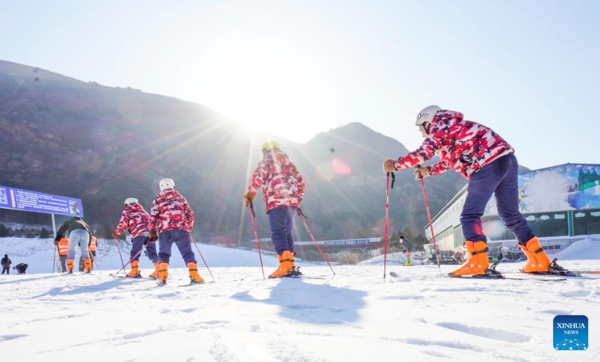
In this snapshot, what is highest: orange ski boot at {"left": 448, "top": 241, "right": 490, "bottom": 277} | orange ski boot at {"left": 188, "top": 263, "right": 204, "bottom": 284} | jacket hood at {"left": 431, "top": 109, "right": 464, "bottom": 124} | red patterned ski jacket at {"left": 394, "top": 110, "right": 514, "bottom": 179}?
jacket hood at {"left": 431, "top": 109, "right": 464, "bottom": 124}

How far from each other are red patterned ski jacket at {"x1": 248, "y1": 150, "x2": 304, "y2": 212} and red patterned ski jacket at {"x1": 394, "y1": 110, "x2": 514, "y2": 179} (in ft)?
6.63

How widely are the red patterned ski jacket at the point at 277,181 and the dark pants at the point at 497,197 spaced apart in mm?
2452

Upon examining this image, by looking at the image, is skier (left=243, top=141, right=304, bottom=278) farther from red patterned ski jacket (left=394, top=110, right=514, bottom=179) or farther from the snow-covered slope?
the snow-covered slope

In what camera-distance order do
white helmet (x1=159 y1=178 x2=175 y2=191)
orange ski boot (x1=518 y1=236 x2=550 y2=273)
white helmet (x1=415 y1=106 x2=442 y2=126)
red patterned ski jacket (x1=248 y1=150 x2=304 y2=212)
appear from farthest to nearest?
white helmet (x1=159 y1=178 x2=175 y2=191) → red patterned ski jacket (x1=248 y1=150 x2=304 y2=212) → white helmet (x1=415 y1=106 x2=442 y2=126) → orange ski boot (x1=518 y1=236 x2=550 y2=273)

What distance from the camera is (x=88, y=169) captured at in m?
51.3

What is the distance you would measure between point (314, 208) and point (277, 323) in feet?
234

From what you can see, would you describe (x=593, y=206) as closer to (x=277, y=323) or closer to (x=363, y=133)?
(x=277, y=323)

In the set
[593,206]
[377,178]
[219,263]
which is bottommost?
[219,263]

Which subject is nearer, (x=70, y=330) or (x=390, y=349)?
(x=390, y=349)

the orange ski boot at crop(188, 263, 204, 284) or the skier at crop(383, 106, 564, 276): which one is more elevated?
the skier at crop(383, 106, 564, 276)

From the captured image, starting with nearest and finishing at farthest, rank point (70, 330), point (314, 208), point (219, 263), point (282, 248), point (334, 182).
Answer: point (70, 330) → point (282, 248) → point (219, 263) → point (314, 208) → point (334, 182)

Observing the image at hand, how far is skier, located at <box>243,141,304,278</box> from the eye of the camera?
544 centimetres

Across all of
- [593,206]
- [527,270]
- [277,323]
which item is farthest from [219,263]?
[593,206]

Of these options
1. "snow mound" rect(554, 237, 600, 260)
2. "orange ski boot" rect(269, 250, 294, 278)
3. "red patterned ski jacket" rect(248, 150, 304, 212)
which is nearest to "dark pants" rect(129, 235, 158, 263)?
"red patterned ski jacket" rect(248, 150, 304, 212)
